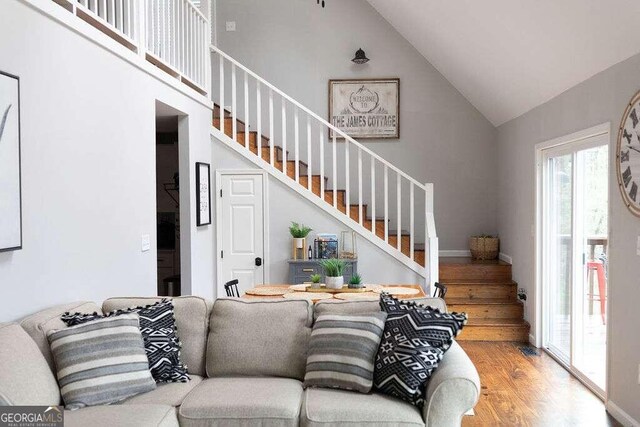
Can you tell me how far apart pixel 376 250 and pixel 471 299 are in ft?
4.16

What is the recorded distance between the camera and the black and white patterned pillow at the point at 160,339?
10.4 feet

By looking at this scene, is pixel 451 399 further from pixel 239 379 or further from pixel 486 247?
pixel 486 247

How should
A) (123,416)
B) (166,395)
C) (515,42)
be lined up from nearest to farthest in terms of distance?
(123,416), (166,395), (515,42)

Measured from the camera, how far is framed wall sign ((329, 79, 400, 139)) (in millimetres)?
8227

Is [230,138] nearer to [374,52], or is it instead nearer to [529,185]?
[374,52]

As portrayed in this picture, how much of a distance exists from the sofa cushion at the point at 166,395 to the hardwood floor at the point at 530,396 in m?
2.01

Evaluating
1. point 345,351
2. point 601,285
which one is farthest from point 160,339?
point 601,285

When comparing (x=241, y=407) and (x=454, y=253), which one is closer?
(x=241, y=407)

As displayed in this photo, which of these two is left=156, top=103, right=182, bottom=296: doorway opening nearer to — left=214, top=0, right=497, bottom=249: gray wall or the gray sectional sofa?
left=214, top=0, right=497, bottom=249: gray wall

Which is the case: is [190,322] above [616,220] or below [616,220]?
below

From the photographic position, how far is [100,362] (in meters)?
2.86

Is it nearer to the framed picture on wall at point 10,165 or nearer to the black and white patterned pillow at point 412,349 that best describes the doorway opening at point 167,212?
the framed picture on wall at point 10,165

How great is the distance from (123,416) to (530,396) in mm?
3257
